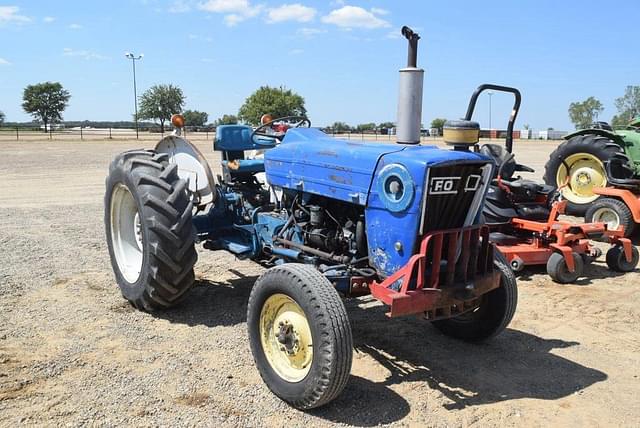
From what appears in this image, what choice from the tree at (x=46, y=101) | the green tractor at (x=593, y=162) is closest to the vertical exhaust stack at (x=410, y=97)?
the green tractor at (x=593, y=162)

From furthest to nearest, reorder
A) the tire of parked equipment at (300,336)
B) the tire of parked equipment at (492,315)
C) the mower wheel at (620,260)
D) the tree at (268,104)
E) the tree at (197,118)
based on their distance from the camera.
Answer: the tree at (197,118), the tree at (268,104), the mower wheel at (620,260), the tire of parked equipment at (492,315), the tire of parked equipment at (300,336)

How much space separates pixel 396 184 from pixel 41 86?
256 ft

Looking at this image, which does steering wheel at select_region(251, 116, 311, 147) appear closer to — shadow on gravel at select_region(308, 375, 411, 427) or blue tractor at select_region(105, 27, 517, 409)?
blue tractor at select_region(105, 27, 517, 409)

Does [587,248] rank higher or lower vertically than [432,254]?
lower

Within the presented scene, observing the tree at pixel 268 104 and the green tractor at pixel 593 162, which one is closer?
the green tractor at pixel 593 162

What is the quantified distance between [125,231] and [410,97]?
2978 millimetres

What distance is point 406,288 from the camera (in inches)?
129

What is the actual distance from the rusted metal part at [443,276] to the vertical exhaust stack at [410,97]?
942mm

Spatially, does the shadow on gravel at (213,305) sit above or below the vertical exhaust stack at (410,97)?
below

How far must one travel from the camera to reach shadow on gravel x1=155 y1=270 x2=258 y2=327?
468cm

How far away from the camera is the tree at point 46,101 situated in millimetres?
70438

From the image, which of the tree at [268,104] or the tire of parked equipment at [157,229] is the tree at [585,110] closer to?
the tree at [268,104]

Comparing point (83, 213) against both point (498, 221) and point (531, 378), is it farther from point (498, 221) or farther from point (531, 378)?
point (531, 378)

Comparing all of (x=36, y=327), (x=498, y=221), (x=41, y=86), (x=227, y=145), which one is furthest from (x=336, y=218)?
(x=41, y=86)
